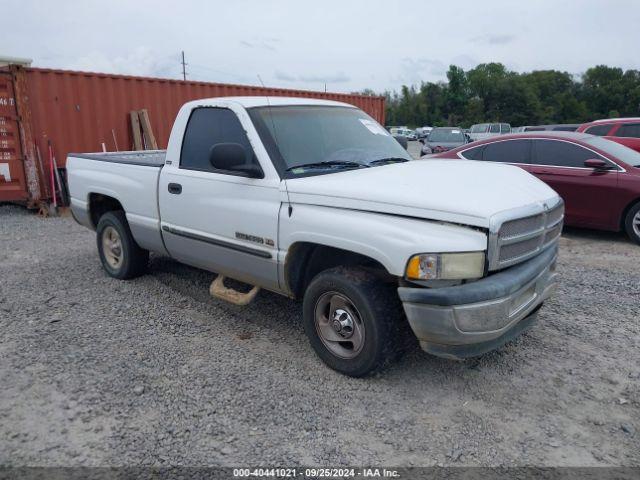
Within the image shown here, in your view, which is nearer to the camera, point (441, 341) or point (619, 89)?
point (441, 341)

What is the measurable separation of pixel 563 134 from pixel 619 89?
8074 centimetres

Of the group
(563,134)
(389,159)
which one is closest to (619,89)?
(563,134)

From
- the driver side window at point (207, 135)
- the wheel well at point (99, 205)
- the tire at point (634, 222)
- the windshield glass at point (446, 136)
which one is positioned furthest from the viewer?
the windshield glass at point (446, 136)

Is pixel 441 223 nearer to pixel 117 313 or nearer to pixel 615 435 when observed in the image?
pixel 615 435

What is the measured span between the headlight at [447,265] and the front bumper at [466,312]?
0.23 feet

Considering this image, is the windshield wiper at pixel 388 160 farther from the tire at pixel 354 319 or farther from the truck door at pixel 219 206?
the tire at pixel 354 319

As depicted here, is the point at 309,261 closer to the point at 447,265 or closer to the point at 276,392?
the point at 276,392

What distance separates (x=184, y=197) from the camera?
454cm

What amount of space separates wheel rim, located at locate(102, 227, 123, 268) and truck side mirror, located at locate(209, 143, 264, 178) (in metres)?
2.47

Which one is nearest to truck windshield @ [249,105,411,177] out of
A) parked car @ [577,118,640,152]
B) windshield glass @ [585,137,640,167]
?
windshield glass @ [585,137,640,167]

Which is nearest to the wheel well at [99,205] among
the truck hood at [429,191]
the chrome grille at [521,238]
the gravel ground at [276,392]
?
the gravel ground at [276,392]

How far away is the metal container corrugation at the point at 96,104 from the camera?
1020cm

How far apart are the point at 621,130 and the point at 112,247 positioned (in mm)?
11041

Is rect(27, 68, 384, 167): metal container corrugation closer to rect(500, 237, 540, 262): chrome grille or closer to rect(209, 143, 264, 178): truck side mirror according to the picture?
rect(209, 143, 264, 178): truck side mirror
